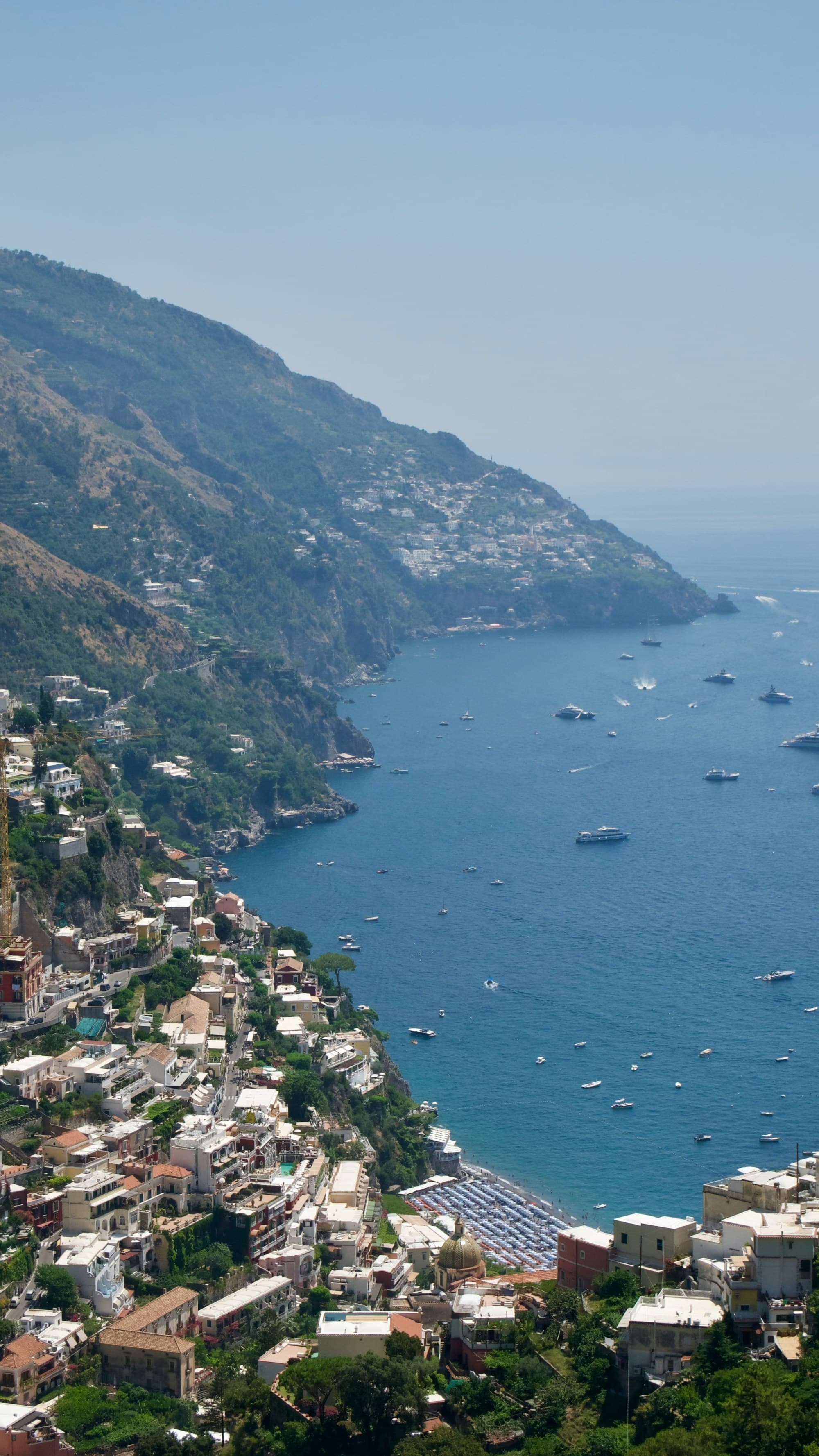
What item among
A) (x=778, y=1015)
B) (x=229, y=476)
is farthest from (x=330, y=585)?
(x=778, y=1015)

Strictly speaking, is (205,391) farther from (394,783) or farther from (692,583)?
(394,783)

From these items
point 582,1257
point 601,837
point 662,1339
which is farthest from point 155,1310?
point 601,837

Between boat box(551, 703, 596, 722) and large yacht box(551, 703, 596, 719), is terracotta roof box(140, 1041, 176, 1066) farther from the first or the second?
large yacht box(551, 703, 596, 719)

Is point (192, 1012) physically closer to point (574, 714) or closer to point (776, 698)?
point (574, 714)

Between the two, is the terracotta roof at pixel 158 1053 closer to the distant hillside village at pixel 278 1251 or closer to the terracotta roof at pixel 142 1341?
the distant hillside village at pixel 278 1251

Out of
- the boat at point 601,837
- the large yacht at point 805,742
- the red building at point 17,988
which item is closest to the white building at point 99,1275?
the red building at point 17,988
